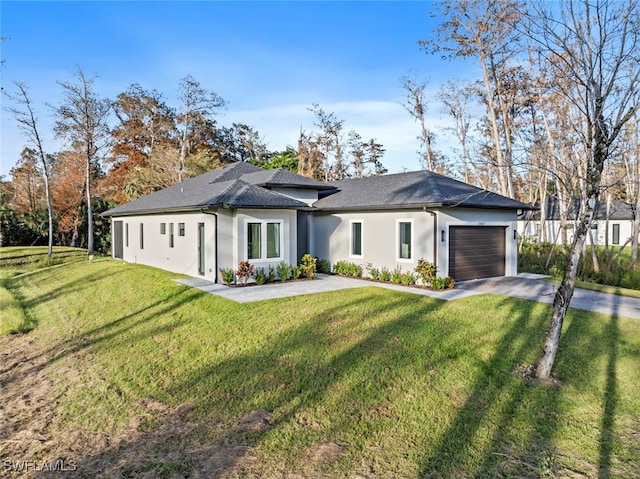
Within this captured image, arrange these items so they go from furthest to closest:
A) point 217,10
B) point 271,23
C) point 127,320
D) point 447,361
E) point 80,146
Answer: point 80,146 → point 271,23 → point 217,10 → point 127,320 → point 447,361

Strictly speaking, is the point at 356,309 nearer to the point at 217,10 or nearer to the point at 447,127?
the point at 217,10

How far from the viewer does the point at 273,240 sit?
43.8 feet

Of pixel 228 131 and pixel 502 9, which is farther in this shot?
pixel 228 131

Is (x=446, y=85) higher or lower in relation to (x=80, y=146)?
higher

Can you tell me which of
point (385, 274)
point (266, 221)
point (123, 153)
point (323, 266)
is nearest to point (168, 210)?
point (266, 221)

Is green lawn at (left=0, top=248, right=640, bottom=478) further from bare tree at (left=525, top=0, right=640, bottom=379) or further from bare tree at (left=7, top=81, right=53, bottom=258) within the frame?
bare tree at (left=7, top=81, right=53, bottom=258)

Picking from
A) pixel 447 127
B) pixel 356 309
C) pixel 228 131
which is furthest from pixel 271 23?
pixel 228 131

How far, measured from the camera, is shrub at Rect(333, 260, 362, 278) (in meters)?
14.0

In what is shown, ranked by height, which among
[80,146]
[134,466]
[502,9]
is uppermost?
[502,9]

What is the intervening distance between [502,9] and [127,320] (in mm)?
17392

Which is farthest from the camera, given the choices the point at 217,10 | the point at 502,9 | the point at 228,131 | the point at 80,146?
the point at 228,131

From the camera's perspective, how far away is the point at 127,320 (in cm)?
961

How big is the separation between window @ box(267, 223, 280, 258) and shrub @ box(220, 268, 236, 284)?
1.37 meters

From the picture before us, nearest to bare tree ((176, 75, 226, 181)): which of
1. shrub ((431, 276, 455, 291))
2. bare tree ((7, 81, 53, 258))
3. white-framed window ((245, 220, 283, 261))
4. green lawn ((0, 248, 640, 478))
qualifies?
bare tree ((7, 81, 53, 258))
